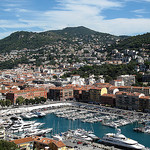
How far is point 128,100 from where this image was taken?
4197 centimetres

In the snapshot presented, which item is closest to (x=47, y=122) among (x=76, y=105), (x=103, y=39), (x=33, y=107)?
(x=33, y=107)

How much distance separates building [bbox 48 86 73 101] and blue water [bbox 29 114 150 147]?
1275 cm

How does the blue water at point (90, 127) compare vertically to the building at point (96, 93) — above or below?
below

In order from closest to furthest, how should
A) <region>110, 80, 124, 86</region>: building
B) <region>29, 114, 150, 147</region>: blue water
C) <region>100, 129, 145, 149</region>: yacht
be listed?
<region>100, 129, 145, 149</region>: yacht
<region>29, 114, 150, 147</region>: blue water
<region>110, 80, 124, 86</region>: building

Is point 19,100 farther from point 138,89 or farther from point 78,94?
point 138,89

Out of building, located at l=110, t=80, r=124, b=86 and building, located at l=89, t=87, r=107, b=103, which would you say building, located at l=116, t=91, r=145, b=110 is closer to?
building, located at l=89, t=87, r=107, b=103

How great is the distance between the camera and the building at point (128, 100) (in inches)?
1615

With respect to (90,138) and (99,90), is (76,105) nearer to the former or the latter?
(99,90)

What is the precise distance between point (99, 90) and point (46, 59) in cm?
7339

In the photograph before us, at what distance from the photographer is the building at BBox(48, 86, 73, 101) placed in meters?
50.8

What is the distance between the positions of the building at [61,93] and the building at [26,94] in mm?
1514

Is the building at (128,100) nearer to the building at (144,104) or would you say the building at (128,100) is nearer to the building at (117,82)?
the building at (144,104)

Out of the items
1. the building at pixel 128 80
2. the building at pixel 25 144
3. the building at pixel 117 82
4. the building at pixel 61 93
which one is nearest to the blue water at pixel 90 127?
the building at pixel 25 144

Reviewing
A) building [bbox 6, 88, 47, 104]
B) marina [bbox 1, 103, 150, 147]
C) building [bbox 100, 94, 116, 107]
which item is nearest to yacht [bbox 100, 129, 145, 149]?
marina [bbox 1, 103, 150, 147]
